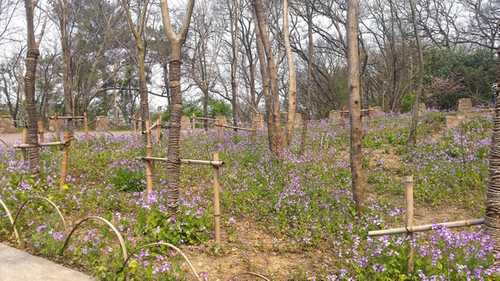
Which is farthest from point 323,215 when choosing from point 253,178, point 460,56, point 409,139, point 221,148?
point 460,56

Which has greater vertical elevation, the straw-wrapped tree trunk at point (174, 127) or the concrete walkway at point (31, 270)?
the straw-wrapped tree trunk at point (174, 127)

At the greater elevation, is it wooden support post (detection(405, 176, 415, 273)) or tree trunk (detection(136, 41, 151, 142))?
tree trunk (detection(136, 41, 151, 142))

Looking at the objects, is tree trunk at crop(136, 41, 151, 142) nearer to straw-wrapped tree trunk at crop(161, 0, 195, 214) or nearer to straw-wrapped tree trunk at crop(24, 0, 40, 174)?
straw-wrapped tree trunk at crop(24, 0, 40, 174)

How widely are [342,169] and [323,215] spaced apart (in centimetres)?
305

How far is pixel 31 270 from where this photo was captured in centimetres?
381

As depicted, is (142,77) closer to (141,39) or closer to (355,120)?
(141,39)

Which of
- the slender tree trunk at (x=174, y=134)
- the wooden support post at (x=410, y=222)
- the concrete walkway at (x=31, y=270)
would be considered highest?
the slender tree trunk at (x=174, y=134)

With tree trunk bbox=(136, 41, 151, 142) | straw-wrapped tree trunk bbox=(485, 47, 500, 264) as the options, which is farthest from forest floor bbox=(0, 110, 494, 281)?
tree trunk bbox=(136, 41, 151, 142)

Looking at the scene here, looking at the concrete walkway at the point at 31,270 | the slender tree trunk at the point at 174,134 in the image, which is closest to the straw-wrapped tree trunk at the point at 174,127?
the slender tree trunk at the point at 174,134

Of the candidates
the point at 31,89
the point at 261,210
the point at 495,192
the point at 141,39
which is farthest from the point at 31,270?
the point at 141,39

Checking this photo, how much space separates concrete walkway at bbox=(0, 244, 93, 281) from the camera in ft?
11.9

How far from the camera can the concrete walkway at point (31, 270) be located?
11.9 ft

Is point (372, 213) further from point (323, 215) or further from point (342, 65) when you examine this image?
point (342, 65)

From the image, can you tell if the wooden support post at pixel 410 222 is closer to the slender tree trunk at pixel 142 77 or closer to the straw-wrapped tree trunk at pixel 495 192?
the straw-wrapped tree trunk at pixel 495 192
